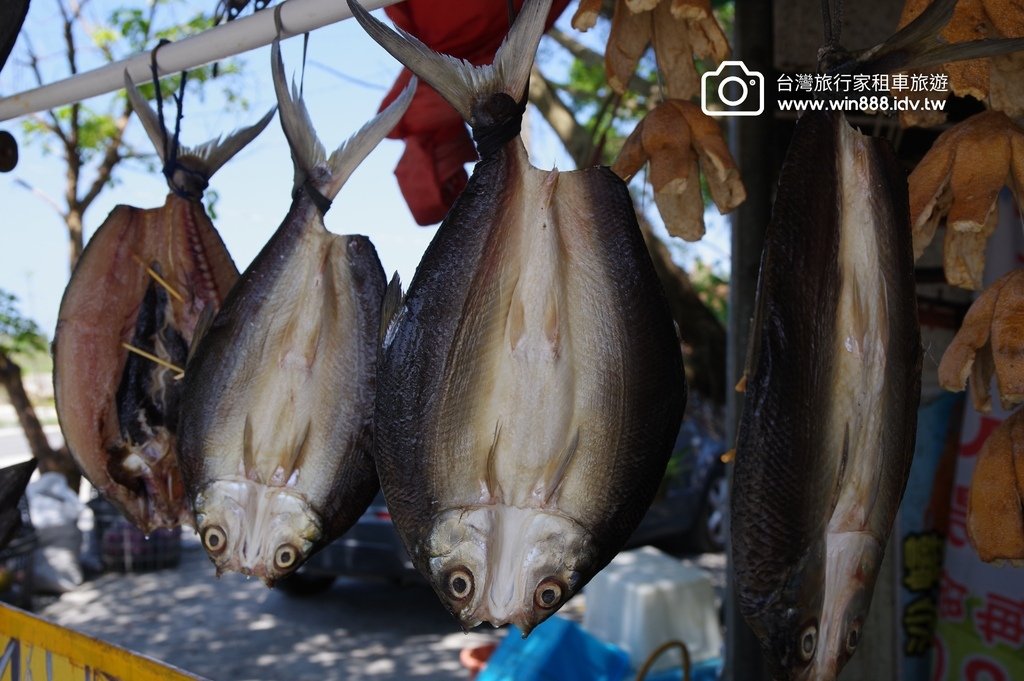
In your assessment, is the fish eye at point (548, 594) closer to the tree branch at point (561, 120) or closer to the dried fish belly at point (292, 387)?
the dried fish belly at point (292, 387)

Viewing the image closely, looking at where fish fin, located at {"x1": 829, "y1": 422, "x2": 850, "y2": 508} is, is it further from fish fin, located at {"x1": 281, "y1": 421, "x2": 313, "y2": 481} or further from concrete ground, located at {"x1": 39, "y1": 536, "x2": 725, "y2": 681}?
concrete ground, located at {"x1": 39, "y1": 536, "x2": 725, "y2": 681}

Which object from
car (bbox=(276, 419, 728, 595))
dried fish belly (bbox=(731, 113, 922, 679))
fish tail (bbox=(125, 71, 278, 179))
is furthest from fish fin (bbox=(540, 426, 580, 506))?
car (bbox=(276, 419, 728, 595))

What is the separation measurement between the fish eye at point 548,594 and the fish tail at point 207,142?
1.25m

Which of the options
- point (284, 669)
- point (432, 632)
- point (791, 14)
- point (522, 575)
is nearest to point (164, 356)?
point (522, 575)

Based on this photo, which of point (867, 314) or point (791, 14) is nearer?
point (867, 314)

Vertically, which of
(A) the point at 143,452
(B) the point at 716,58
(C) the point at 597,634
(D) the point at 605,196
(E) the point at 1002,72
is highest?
(B) the point at 716,58

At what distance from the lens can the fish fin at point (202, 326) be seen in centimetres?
175

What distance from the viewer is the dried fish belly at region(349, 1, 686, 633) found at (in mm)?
1334

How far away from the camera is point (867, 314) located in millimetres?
1245

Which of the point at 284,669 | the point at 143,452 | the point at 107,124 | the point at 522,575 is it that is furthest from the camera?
the point at 107,124

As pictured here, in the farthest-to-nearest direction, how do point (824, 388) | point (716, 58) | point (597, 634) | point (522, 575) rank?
point (597, 634) < point (716, 58) < point (522, 575) < point (824, 388)

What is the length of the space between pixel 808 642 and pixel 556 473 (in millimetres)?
416

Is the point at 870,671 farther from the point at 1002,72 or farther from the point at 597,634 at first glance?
the point at 1002,72

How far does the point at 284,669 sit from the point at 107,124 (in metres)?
5.68
